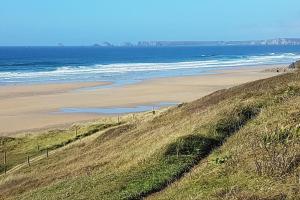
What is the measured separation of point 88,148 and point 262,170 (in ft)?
44.9

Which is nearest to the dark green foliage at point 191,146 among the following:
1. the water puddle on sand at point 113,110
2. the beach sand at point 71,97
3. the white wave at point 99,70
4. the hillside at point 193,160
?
the hillside at point 193,160

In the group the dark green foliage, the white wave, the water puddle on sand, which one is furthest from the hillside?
the white wave

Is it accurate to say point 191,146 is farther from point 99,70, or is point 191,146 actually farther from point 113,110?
point 99,70

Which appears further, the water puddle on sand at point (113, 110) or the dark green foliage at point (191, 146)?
the water puddle on sand at point (113, 110)

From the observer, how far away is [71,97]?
209ft

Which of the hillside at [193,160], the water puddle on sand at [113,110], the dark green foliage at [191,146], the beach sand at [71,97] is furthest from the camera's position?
the water puddle on sand at [113,110]

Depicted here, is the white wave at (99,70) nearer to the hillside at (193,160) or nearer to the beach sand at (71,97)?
the beach sand at (71,97)

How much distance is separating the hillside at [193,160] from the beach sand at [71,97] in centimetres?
2103

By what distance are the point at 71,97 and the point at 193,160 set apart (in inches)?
1939

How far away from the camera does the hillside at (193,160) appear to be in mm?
11617

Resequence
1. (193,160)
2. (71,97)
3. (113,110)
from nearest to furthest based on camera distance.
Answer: (193,160)
(113,110)
(71,97)

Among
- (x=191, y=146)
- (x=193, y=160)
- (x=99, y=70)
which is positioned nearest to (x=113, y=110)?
(x=191, y=146)

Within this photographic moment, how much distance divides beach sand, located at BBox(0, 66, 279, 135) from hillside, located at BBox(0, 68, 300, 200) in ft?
69.0

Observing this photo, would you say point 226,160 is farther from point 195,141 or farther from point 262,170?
point 195,141
